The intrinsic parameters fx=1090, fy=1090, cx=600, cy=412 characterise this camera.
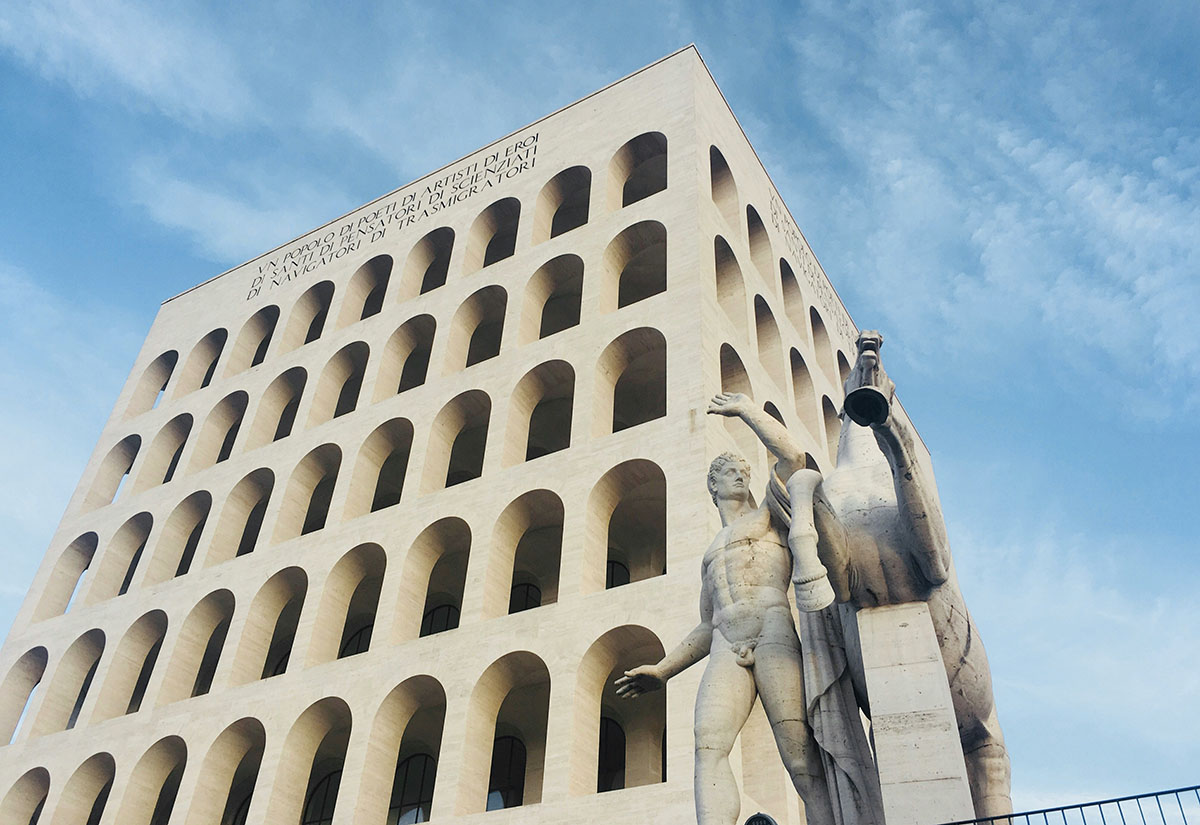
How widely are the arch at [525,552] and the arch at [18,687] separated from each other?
13.8 m

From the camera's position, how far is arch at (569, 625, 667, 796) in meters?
19.5

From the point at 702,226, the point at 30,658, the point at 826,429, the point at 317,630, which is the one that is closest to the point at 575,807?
the point at 317,630

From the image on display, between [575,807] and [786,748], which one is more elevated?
[575,807]

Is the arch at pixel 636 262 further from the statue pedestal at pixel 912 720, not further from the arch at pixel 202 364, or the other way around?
the statue pedestal at pixel 912 720

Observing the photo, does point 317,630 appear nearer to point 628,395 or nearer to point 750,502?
point 628,395

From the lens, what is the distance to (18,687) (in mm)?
30234

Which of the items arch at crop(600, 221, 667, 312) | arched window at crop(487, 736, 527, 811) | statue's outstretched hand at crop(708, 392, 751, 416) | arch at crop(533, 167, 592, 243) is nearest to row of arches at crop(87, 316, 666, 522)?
arch at crop(600, 221, 667, 312)

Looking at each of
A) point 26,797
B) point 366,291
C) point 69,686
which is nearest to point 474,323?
point 366,291

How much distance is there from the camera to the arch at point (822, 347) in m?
33.6

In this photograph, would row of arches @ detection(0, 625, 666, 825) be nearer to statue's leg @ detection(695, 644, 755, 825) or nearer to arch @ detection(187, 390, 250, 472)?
arch @ detection(187, 390, 250, 472)

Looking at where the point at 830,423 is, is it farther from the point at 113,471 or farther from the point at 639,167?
the point at 113,471

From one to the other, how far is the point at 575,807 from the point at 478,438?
13.4 m

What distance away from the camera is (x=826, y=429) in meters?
31.5

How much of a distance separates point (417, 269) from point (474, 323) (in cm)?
369
